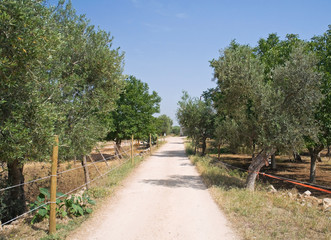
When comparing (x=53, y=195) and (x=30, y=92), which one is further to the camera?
(x=53, y=195)

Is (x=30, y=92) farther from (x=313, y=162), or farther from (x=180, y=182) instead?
(x=313, y=162)

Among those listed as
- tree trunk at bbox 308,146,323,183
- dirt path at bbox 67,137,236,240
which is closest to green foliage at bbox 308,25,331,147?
tree trunk at bbox 308,146,323,183

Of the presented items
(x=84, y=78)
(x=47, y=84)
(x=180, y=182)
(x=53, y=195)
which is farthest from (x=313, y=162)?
(x=47, y=84)

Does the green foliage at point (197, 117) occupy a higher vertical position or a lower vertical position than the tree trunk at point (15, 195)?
higher

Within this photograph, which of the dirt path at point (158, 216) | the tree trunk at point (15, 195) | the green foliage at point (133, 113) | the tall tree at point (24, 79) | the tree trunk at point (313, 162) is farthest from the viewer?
the green foliage at point (133, 113)

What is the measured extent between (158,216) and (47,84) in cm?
478

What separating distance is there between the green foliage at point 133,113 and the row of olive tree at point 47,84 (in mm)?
12088

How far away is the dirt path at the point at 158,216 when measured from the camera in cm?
566

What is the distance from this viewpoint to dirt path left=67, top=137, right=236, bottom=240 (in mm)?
5656

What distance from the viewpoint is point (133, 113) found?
2366 cm

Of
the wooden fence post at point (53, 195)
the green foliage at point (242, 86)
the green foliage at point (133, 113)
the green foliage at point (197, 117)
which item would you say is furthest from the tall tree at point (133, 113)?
the wooden fence post at point (53, 195)

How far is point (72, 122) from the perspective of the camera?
878 cm

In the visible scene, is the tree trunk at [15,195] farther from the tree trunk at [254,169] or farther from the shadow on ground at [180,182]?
the tree trunk at [254,169]

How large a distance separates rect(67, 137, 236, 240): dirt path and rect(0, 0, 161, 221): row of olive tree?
7.69 ft
